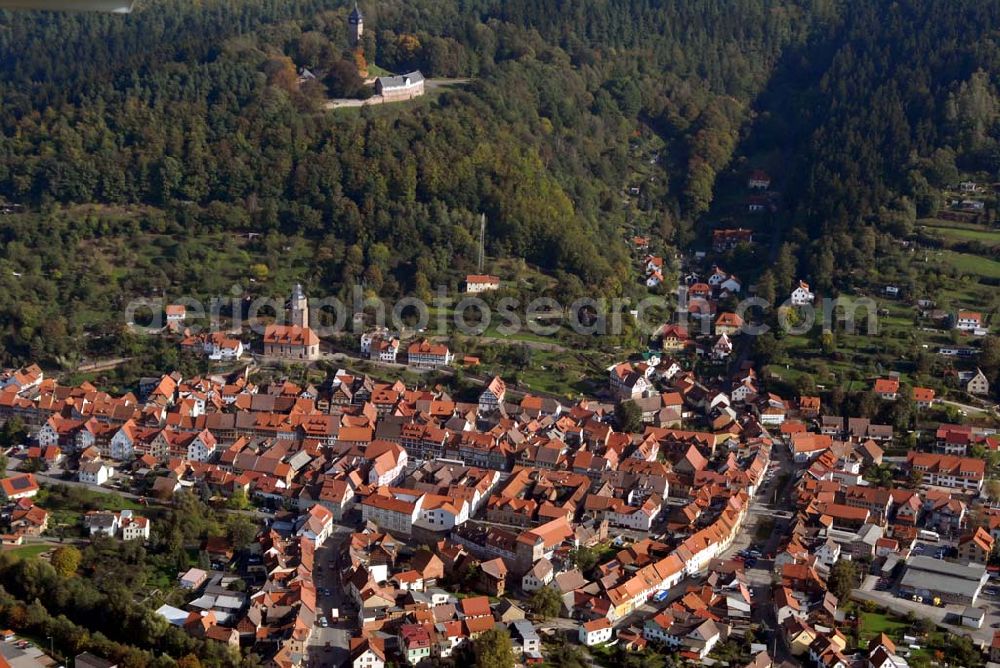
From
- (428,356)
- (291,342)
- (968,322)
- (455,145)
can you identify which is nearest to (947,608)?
(968,322)

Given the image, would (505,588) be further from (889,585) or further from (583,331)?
(583,331)

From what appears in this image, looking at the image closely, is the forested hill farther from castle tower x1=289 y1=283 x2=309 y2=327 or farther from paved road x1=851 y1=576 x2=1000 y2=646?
paved road x1=851 y1=576 x2=1000 y2=646

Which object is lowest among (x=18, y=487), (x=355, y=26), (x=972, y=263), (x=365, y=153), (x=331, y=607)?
(x=331, y=607)

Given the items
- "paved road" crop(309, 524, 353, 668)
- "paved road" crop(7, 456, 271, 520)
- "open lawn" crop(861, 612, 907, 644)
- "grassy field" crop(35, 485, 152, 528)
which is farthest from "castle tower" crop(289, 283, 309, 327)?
"open lawn" crop(861, 612, 907, 644)

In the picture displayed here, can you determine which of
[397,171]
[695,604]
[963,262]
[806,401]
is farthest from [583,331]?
[695,604]

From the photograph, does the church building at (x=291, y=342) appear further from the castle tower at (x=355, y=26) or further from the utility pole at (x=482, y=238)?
the castle tower at (x=355, y=26)

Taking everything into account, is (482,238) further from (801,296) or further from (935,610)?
(935,610)
